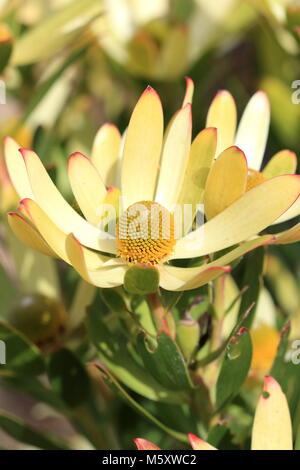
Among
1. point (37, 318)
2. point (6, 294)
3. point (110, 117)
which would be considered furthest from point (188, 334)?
point (110, 117)

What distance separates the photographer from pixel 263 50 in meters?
1.35

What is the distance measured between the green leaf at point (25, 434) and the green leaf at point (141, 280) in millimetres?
306

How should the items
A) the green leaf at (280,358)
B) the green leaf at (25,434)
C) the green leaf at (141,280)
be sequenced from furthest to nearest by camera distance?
the green leaf at (25,434)
the green leaf at (280,358)
the green leaf at (141,280)

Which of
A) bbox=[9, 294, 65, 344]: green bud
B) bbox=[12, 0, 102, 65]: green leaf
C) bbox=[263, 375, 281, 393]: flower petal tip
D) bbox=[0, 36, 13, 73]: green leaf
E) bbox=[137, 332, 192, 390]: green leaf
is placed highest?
bbox=[12, 0, 102, 65]: green leaf

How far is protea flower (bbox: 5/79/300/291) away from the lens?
0.61 m

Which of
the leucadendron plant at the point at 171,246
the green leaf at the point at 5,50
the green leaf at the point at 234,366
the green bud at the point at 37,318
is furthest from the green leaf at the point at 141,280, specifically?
the green leaf at the point at 5,50

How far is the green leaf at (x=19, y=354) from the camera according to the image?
78cm

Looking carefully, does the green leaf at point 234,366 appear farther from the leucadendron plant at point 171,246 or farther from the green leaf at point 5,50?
the green leaf at point 5,50

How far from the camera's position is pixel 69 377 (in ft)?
2.68

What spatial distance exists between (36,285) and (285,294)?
0.48 metres

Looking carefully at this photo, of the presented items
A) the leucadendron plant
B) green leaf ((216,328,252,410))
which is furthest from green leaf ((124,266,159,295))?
green leaf ((216,328,252,410))

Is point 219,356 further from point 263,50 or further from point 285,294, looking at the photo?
point 263,50

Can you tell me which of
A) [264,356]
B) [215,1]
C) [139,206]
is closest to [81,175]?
[139,206]

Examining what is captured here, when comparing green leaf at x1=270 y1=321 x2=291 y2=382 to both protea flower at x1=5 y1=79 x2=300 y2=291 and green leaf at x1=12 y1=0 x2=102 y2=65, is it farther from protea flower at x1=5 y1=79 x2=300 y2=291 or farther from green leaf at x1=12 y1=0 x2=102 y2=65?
green leaf at x1=12 y1=0 x2=102 y2=65
